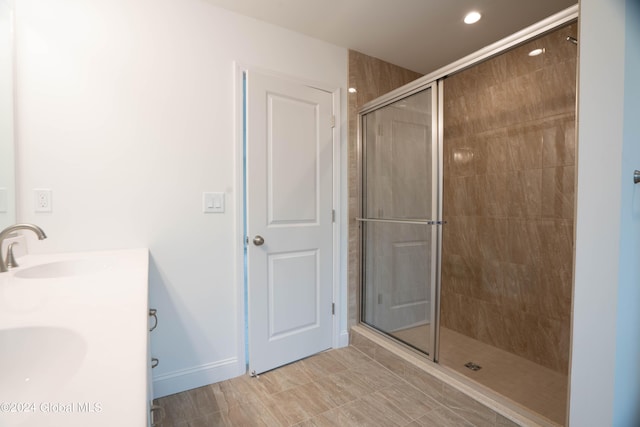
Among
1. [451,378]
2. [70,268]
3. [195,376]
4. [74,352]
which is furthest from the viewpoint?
[195,376]

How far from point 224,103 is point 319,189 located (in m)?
0.90

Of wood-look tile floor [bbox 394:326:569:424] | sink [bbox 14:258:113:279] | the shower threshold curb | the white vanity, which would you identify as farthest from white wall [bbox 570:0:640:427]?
sink [bbox 14:258:113:279]

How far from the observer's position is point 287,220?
213 cm

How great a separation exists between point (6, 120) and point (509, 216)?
314cm

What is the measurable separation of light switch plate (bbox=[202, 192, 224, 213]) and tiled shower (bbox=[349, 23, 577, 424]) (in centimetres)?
106

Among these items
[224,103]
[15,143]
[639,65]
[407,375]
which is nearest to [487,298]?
[407,375]

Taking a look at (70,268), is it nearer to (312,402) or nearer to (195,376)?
(195,376)

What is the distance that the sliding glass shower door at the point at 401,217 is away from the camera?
6.32ft

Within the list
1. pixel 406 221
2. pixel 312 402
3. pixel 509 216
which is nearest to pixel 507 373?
pixel 509 216

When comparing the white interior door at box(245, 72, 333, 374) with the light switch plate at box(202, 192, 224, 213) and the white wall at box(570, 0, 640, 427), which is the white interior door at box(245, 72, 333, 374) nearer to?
the light switch plate at box(202, 192, 224, 213)

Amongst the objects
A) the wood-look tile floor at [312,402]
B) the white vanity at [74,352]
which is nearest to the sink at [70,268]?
the white vanity at [74,352]

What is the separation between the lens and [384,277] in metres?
2.41

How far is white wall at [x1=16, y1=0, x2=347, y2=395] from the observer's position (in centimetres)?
149

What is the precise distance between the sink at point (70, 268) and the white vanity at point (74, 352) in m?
0.23
